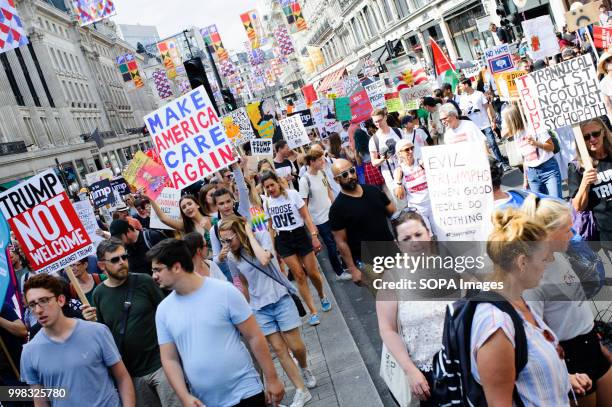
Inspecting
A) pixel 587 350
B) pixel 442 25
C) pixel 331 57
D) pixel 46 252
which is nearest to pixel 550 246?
pixel 587 350

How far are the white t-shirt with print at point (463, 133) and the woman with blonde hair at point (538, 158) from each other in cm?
56

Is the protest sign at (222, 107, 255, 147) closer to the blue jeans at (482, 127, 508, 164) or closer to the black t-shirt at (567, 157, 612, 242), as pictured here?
the blue jeans at (482, 127, 508, 164)

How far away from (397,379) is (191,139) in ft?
14.5

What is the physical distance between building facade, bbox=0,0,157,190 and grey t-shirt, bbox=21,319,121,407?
3851 cm

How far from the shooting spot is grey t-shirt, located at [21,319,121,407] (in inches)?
148

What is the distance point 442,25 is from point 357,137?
29.5m

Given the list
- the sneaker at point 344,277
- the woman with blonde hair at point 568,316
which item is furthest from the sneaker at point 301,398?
the sneaker at point 344,277

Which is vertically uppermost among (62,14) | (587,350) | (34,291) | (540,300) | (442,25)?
(62,14)

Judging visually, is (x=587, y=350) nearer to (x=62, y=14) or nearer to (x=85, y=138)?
(x=85, y=138)

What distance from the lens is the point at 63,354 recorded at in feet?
12.4

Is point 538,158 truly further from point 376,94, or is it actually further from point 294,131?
point 294,131

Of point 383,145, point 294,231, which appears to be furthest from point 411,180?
point 383,145

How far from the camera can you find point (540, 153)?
6906mm

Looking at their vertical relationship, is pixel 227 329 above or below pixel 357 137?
below
